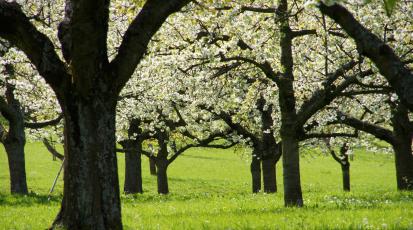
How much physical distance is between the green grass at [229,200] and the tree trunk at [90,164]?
1.89 m

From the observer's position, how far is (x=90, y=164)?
25.7 ft

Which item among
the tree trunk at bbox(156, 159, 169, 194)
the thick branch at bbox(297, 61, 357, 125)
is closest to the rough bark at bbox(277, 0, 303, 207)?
the thick branch at bbox(297, 61, 357, 125)

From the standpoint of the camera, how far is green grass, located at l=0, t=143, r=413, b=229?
390 inches

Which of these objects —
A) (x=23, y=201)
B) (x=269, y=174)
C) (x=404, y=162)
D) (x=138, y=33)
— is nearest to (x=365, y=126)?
(x=404, y=162)

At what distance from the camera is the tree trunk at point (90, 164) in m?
7.82

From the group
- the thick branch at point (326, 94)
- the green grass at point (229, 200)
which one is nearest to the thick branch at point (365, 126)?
the green grass at point (229, 200)

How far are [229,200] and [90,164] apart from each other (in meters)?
10.5

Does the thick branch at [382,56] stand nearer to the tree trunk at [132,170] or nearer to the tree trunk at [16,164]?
the tree trunk at [16,164]

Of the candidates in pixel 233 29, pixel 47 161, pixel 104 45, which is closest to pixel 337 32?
pixel 233 29

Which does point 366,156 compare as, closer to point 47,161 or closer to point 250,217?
point 47,161

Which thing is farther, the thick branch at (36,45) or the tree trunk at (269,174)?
the tree trunk at (269,174)

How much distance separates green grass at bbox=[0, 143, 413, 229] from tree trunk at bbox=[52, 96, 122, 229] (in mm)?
1885

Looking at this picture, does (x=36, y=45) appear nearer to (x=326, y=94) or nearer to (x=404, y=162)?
(x=326, y=94)

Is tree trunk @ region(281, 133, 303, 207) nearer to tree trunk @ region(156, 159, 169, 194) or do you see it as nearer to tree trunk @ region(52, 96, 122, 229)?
tree trunk @ region(52, 96, 122, 229)
